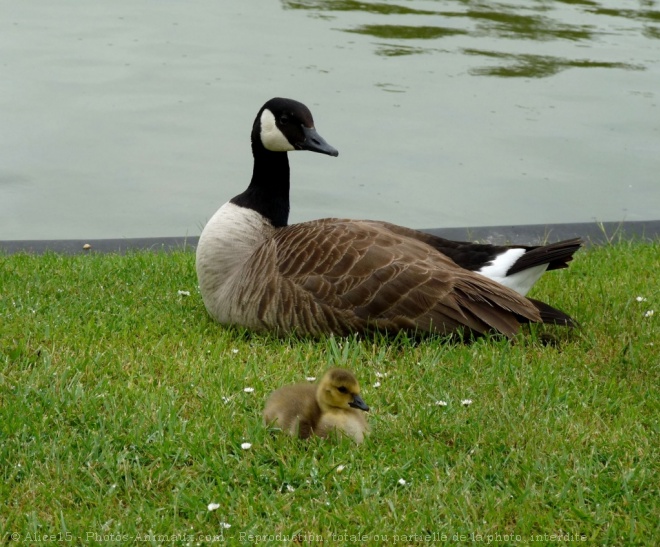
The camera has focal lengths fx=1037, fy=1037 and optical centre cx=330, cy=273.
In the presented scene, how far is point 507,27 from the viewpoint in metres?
15.2

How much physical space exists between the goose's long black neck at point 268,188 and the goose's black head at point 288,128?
87 mm

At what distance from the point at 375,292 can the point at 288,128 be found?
118 centimetres

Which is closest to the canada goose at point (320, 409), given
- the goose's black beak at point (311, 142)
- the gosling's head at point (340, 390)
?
the gosling's head at point (340, 390)

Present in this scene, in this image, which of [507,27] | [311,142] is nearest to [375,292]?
[311,142]

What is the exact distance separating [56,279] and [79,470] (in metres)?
2.75

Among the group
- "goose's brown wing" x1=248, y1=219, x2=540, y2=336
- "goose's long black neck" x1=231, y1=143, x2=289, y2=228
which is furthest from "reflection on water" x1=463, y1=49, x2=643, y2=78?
"goose's brown wing" x1=248, y1=219, x2=540, y2=336

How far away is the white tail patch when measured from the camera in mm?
5664

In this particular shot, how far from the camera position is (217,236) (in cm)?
590

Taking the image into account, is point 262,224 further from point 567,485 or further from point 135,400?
point 567,485

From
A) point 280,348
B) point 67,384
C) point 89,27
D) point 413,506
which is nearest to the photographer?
point 413,506

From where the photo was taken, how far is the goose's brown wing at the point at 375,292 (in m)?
5.31

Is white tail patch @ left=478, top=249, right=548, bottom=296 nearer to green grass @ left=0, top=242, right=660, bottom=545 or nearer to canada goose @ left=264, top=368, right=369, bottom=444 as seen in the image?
green grass @ left=0, top=242, right=660, bottom=545

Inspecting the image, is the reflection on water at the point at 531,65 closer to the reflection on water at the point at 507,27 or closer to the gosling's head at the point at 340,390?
the reflection on water at the point at 507,27

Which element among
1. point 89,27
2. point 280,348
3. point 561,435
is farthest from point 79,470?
point 89,27
